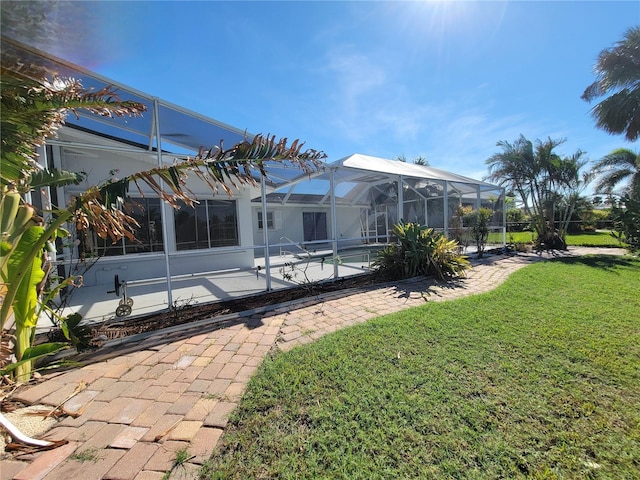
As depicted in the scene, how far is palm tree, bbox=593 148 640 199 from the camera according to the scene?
15.1 meters

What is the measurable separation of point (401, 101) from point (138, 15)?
7850mm

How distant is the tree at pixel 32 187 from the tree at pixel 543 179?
13.8 metres

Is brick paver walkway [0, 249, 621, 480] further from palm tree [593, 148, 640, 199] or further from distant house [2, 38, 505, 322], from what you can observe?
palm tree [593, 148, 640, 199]

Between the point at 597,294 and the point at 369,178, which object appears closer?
the point at 597,294

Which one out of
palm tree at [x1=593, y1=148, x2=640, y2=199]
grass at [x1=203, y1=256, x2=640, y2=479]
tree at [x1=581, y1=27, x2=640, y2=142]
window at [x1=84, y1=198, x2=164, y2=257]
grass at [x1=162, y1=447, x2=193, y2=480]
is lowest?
grass at [x1=203, y1=256, x2=640, y2=479]

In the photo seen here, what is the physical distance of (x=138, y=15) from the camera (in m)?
2.46

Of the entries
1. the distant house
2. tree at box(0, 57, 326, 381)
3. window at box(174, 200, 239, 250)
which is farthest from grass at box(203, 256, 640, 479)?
window at box(174, 200, 239, 250)

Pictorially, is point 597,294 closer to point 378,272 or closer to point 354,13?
point 378,272

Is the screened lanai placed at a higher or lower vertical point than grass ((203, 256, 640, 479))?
higher

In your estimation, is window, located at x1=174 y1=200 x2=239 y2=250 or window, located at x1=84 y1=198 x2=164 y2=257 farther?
window, located at x1=174 y1=200 x2=239 y2=250

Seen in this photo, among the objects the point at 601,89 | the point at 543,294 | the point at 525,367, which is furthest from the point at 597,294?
the point at 601,89

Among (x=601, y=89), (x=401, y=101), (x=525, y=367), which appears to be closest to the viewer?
(x=525, y=367)

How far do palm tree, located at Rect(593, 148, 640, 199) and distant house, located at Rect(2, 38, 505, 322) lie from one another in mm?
7452

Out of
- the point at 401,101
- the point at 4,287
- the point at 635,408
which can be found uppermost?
the point at 401,101
